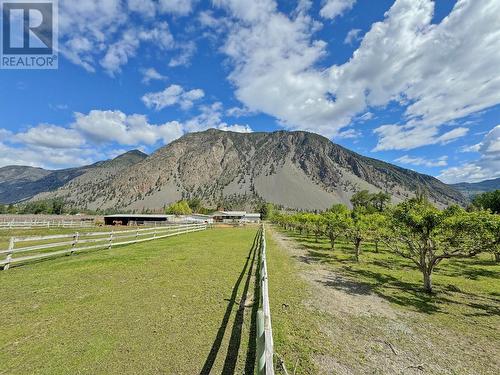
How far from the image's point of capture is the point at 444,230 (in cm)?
960

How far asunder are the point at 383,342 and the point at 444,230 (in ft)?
20.7

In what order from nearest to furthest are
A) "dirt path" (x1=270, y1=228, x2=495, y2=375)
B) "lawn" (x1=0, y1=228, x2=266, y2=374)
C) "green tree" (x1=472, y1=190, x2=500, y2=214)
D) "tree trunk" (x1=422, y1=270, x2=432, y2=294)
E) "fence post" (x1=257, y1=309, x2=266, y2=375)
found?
"fence post" (x1=257, y1=309, x2=266, y2=375) < "lawn" (x1=0, y1=228, x2=266, y2=374) < "dirt path" (x1=270, y1=228, x2=495, y2=375) < "tree trunk" (x1=422, y1=270, x2=432, y2=294) < "green tree" (x1=472, y1=190, x2=500, y2=214)

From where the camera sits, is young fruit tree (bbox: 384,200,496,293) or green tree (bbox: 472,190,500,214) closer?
young fruit tree (bbox: 384,200,496,293)

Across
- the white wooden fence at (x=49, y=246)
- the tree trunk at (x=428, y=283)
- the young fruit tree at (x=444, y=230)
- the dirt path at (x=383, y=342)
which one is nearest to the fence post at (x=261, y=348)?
the dirt path at (x=383, y=342)

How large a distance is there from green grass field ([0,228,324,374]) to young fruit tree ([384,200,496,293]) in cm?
496

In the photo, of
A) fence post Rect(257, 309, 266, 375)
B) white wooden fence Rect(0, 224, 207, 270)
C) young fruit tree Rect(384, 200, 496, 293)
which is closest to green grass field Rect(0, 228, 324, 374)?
white wooden fence Rect(0, 224, 207, 270)

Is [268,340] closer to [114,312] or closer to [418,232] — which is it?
[114,312]

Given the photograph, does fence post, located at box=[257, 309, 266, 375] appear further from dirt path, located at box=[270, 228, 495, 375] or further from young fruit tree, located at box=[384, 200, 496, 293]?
young fruit tree, located at box=[384, 200, 496, 293]

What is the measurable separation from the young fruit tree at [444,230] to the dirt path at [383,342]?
323 centimetres

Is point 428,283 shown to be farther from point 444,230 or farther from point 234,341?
point 234,341

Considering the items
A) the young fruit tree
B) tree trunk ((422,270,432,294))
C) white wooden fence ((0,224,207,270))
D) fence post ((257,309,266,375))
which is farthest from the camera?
white wooden fence ((0,224,207,270))

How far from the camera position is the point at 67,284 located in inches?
326

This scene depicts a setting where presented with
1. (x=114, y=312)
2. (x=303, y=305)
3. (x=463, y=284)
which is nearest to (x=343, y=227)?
(x=463, y=284)

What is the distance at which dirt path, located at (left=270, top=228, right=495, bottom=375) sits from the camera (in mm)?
4516
